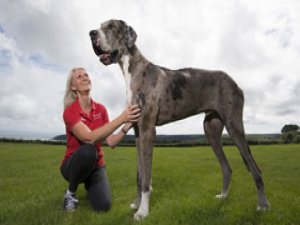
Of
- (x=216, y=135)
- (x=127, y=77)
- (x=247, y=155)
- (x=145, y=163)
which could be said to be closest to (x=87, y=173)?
(x=145, y=163)

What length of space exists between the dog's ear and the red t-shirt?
75.3 inches

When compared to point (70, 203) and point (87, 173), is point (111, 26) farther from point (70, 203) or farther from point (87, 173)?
point (70, 203)

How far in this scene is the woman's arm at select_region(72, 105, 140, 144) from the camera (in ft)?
16.6

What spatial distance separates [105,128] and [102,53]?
4.40ft

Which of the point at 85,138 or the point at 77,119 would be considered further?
the point at 77,119

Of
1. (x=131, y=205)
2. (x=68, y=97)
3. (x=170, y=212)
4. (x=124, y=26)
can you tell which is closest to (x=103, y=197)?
(x=131, y=205)

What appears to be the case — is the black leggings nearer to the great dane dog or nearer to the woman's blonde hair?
the great dane dog

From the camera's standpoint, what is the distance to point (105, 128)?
5.41 m

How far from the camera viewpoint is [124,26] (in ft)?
16.5

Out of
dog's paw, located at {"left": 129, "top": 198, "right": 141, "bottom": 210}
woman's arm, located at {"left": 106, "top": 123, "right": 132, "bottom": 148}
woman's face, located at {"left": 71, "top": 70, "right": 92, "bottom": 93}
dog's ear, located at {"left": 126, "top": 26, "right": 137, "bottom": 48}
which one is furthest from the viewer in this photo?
woman's face, located at {"left": 71, "top": 70, "right": 92, "bottom": 93}

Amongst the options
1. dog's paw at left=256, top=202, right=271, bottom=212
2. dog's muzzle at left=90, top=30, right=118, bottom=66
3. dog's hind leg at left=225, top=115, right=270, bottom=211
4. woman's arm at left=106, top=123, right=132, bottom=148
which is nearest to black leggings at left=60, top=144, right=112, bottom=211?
woman's arm at left=106, top=123, right=132, bottom=148

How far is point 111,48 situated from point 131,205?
2993 mm

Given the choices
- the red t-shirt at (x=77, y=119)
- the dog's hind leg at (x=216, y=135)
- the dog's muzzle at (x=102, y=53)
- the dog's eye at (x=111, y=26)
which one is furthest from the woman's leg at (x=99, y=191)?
the dog's eye at (x=111, y=26)

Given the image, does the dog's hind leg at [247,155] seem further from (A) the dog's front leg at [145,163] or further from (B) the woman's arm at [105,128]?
(B) the woman's arm at [105,128]
